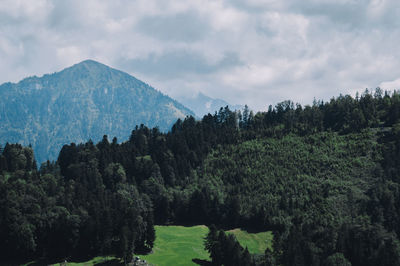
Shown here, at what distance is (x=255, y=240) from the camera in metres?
131

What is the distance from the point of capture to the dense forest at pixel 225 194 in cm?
10794

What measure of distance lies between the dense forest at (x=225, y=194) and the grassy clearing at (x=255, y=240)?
169 inches

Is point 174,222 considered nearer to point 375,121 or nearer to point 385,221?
point 385,221

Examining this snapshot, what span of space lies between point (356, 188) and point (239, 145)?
196 feet

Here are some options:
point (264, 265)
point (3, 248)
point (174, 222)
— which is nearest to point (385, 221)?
point (264, 265)

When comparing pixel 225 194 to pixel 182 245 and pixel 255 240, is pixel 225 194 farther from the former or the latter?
pixel 182 245

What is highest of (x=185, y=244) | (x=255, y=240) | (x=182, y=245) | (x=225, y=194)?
(x=225, y=194)

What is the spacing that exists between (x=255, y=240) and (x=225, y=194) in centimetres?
2919

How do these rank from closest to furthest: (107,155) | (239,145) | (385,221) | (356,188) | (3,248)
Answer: (3,248) → (385,221) → (356,188) → (107,155) → (239,145)

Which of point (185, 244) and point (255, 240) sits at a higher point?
point (255, 240)

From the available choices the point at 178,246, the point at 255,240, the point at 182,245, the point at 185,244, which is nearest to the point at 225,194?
the point at 255,240

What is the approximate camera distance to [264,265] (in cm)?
9475

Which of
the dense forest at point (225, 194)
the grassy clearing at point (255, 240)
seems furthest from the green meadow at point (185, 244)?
the dense forest at point (225, 194)

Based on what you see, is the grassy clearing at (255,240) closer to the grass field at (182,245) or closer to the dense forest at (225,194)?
the grass field at (182,245)
